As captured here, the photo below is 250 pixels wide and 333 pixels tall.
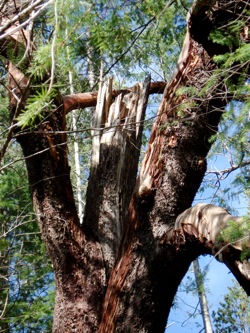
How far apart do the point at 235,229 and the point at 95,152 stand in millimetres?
1521

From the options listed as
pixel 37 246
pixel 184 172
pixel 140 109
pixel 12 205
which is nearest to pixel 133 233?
pixel 184 172

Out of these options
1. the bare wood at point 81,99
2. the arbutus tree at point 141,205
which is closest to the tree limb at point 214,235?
the arbutus tree at point 141,205

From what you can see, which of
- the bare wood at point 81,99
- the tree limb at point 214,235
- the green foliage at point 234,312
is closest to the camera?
the tree limb at point 214,235

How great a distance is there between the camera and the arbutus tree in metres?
2.67

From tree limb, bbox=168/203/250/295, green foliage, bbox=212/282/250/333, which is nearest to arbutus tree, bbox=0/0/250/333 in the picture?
tree limb, bbox=168/203/250/295

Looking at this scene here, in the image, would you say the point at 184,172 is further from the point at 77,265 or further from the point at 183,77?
the point at 77,265

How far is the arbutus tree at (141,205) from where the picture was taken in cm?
267

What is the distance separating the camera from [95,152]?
3.51m

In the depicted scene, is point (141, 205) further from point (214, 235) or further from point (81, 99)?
point (81, 99)

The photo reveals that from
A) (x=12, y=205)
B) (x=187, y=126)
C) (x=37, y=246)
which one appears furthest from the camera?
(x=37, y=246)

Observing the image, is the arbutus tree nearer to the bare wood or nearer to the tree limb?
the tree limb

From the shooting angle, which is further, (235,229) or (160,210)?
(160,210)

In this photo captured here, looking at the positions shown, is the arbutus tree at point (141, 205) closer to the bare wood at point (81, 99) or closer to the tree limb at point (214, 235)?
the tree limb at point (214, 235)

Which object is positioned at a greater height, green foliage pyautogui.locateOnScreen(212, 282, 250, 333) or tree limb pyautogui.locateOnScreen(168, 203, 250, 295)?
green foliage pyautogui.locateOnScreen(212, 282, 250, 333)
